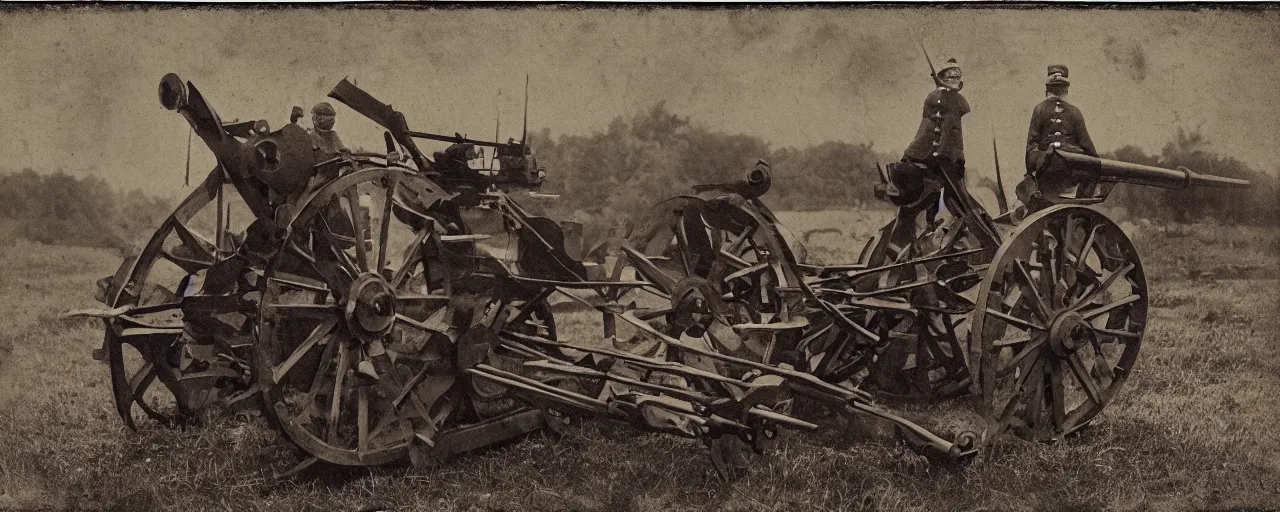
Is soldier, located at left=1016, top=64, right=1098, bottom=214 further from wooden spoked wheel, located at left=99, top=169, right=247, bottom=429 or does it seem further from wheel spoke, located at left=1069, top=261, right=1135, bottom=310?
wooden spoked wheel, located at left=99, top=169, right=247, bottom=429

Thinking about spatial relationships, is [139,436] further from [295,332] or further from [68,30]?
[68,30]

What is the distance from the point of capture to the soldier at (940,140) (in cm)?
741

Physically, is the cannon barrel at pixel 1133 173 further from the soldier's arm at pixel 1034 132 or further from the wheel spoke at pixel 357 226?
the wheel spoke at pixel 357 226

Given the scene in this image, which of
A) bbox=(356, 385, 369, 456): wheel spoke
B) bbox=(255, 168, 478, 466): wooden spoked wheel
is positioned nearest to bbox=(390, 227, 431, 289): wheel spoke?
bbox=(255, 168, 478, 466): wooden spoked wheel

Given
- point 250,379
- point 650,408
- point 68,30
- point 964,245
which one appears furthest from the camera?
point 964,245

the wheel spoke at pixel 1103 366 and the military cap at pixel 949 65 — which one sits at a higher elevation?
the military cap at pixel 949 65

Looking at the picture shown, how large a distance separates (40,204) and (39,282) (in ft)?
1.62

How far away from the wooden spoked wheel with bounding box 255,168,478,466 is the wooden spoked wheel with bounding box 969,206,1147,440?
3.11 meters

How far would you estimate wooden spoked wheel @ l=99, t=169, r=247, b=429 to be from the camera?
689cm

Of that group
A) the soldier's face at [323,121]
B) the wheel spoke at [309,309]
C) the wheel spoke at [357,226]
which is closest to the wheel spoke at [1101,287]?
the wheel spoke at [357,226]

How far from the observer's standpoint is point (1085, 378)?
696cm

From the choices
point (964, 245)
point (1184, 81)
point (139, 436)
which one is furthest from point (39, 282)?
point (1184, 81)

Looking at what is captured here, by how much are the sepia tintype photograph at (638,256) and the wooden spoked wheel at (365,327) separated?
2cm

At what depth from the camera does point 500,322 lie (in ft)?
22.5
